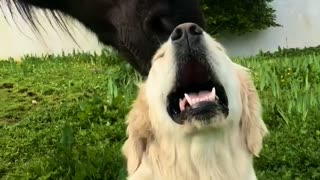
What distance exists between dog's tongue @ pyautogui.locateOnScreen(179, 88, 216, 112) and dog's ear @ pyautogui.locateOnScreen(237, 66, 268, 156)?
0.59 ft

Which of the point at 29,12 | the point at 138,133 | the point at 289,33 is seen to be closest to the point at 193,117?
the point at 138,133

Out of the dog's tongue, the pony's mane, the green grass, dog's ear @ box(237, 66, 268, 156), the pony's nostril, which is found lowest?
the green grass

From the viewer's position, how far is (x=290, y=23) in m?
15.0

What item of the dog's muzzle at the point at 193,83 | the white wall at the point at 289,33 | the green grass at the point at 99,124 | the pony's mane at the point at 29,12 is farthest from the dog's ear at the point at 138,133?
the white wall at the point at 289,33

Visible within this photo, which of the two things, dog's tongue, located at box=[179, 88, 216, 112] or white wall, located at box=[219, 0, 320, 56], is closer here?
dog's tongue, located at box=[179, 88, 216, 112]

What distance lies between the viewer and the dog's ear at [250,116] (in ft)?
9.11

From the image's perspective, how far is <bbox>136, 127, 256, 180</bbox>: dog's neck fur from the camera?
2.71 metres

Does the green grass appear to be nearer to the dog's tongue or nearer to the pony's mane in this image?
the pony's mane

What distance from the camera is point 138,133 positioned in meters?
2.76

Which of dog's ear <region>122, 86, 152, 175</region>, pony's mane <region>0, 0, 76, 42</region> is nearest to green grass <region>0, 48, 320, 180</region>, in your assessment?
pony's mane <region>0, 0, 76, 42</region>

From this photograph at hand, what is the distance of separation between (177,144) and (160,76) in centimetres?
27

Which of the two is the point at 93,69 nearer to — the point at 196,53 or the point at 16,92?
the point at 16,92

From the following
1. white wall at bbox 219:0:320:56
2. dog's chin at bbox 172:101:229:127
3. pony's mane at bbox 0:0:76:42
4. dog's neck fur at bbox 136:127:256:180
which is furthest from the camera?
white wall at bbox 219:0:320:56

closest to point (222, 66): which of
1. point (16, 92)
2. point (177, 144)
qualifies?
point (177, 144)
